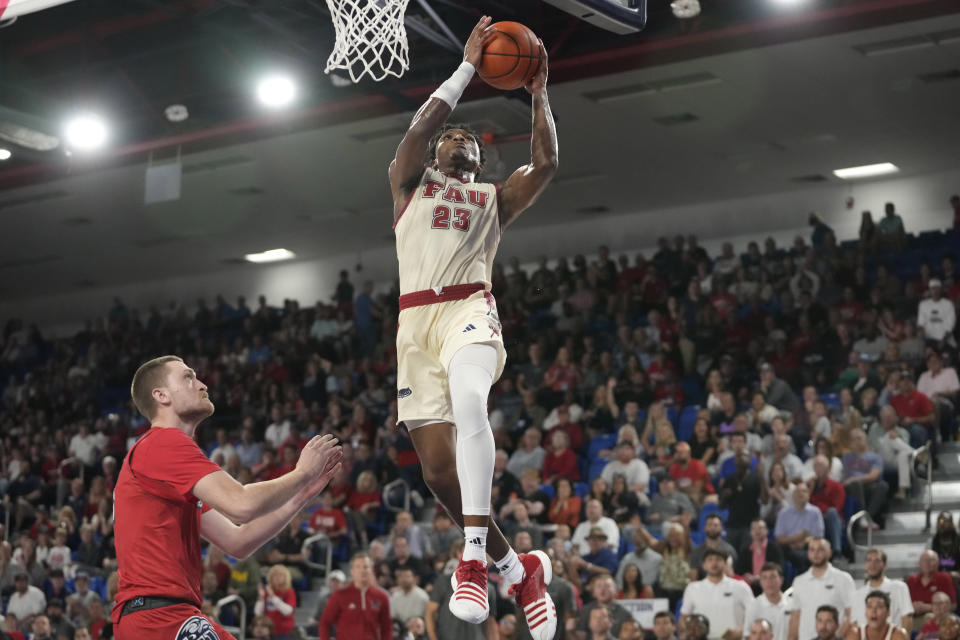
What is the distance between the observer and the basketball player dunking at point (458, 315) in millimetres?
5746

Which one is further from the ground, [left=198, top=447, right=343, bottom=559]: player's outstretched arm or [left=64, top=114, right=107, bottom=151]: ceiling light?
[left=64, top=114, right=107, bottom=151]: ceiling light

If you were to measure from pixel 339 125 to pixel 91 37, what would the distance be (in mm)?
3890

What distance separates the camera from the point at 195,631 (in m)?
5.14

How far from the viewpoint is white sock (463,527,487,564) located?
570 cm

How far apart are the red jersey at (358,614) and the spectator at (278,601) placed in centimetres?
152

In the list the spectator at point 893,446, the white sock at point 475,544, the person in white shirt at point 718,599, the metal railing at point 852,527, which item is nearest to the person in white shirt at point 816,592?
the person in white shirt at point 718,599

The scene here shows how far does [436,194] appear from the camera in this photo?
6.07 m

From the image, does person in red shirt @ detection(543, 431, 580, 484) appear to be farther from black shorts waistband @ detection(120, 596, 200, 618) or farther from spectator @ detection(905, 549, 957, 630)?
black shorts waistband @ detection(120, 596, 200, 618)

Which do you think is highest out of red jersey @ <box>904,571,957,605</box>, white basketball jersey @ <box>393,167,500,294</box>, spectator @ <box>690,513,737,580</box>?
white basketball jersey @ <box>393,167,500,294</box>

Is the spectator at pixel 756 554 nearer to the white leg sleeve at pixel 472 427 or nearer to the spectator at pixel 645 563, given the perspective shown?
the spectator at pixel 645 563

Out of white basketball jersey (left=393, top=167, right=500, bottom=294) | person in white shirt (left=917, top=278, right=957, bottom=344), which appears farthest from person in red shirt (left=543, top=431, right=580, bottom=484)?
white basketball jersey (left=393, top=167, right=500, bottom=294)

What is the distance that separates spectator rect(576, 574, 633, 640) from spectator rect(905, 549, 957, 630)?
2734 mm

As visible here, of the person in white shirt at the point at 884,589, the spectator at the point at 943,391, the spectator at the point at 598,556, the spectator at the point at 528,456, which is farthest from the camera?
the spectator at the point at 528,456

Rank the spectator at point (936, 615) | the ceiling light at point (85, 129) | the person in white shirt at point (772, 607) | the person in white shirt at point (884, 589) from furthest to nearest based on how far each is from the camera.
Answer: the ceiling light at point (85, 129), the person in white shirt at point (772, 607), the person in white shirt at point (884, 589), the spectator at point (936, 615)
